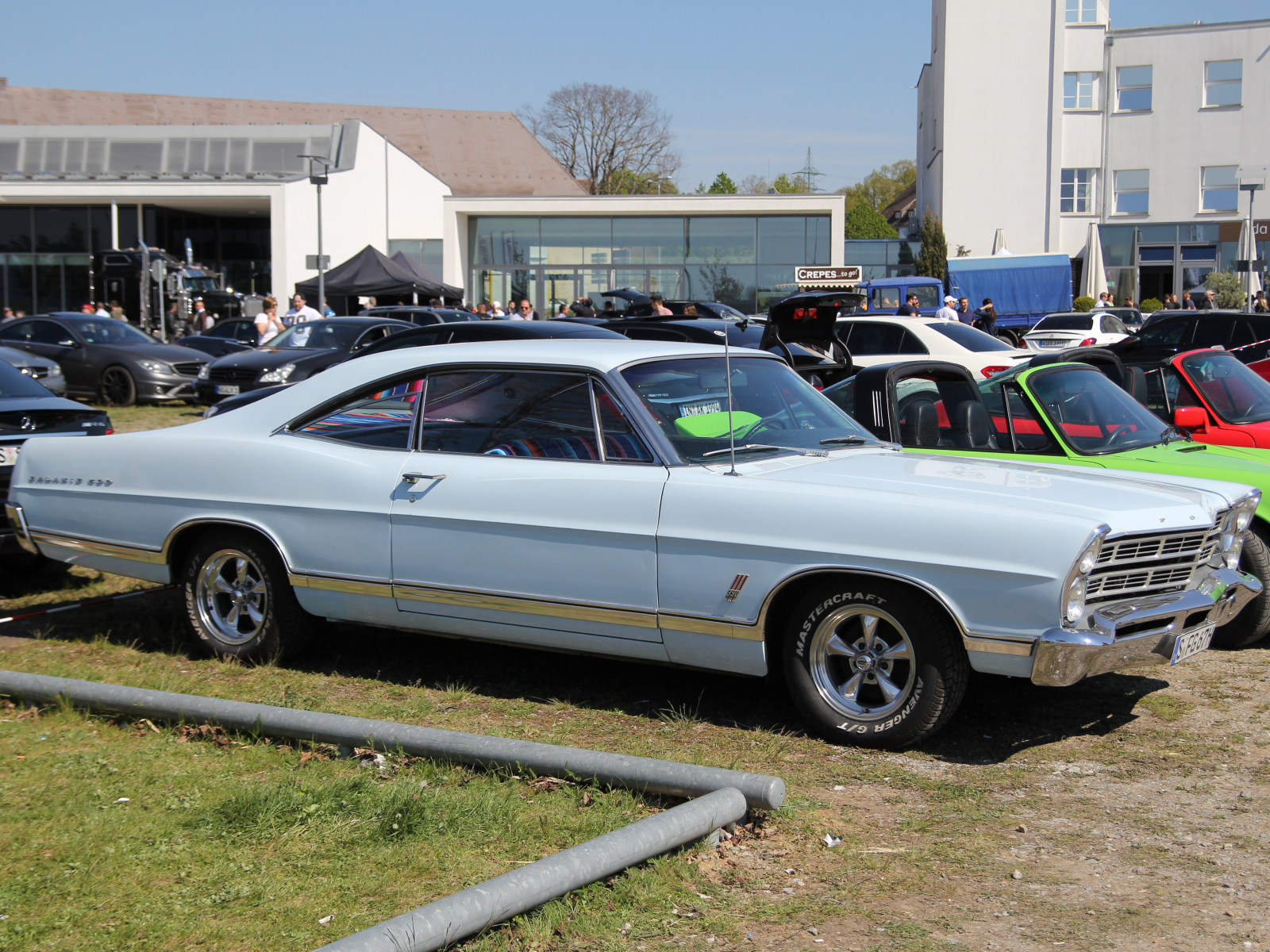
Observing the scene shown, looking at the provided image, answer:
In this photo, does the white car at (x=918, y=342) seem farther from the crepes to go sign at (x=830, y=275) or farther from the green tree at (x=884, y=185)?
the green tree at (x=884, y=185)

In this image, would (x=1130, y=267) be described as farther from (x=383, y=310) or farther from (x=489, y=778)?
(x=489, y=778)

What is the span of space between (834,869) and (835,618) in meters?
1.23

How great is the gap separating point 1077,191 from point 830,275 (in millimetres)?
35408

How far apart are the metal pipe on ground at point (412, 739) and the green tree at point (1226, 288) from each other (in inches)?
1538

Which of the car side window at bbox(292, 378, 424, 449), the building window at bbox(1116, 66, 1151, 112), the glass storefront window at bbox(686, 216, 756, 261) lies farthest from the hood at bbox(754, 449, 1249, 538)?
the building window at bbox(1116, 66, 1151, 112)

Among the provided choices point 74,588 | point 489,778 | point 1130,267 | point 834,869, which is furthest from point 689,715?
point 1130,267

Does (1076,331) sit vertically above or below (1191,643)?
above

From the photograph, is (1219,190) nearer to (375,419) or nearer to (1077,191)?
(1077,191)

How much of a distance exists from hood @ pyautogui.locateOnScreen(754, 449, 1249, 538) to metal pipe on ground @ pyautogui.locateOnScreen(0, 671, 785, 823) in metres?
1.33

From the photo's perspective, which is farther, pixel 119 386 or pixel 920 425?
pixel 119 386

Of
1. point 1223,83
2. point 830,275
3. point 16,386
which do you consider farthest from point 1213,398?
point 1223,83

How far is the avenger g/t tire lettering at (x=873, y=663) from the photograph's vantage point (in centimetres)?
452

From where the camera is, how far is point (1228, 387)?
839cm

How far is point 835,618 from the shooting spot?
15.3 ft
